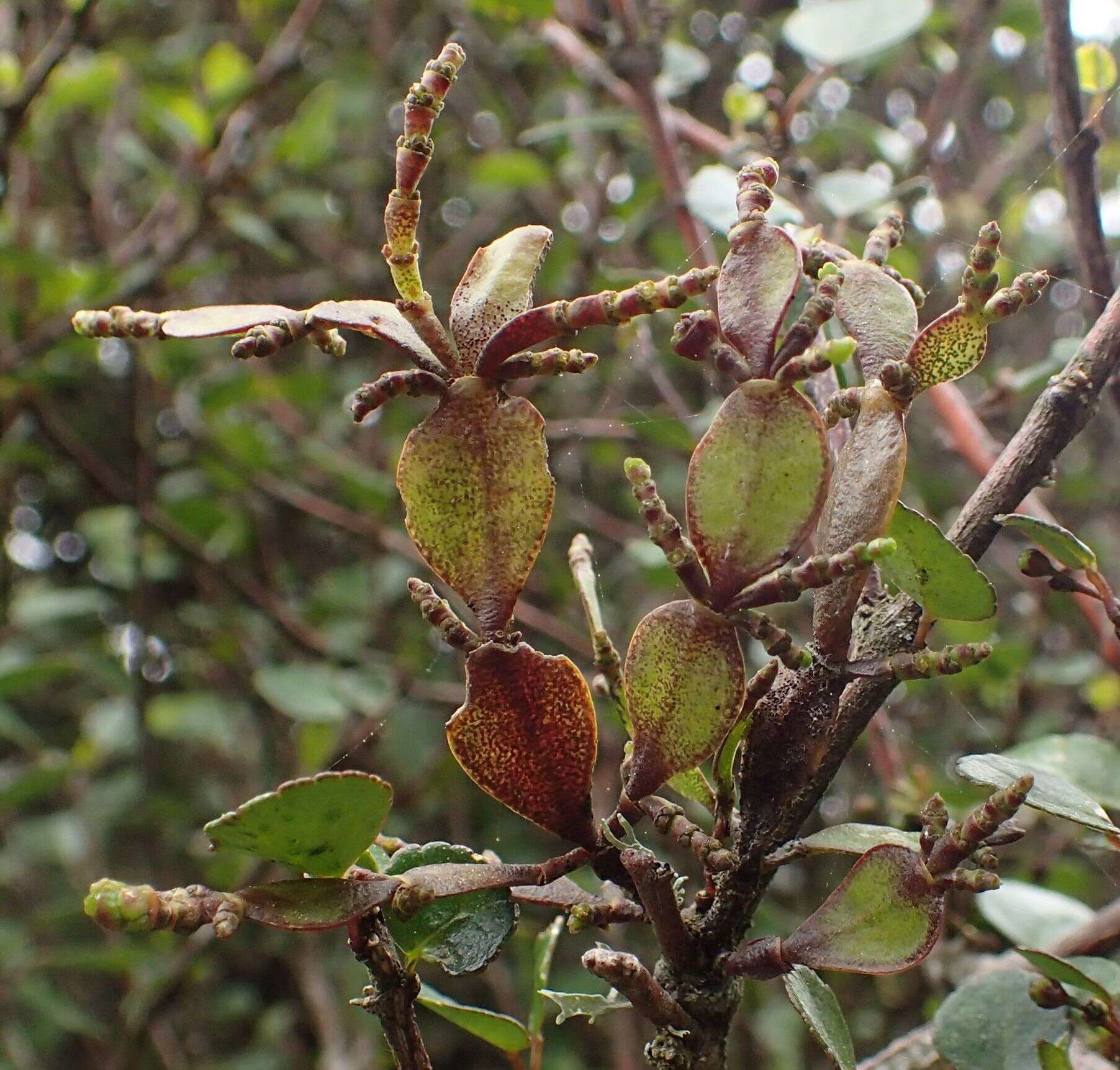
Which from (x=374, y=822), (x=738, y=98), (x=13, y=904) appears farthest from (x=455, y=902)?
(x=13, y=904)

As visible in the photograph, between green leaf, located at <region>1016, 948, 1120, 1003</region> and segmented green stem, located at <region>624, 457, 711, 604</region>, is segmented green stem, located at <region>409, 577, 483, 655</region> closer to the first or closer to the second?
segmented green stem, located at <region>624, 457, 711, 604</region>

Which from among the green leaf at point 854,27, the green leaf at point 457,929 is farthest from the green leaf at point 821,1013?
the green leaf at point 854,27

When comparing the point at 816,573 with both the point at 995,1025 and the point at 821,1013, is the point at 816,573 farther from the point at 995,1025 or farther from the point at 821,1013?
the point at 995,1025

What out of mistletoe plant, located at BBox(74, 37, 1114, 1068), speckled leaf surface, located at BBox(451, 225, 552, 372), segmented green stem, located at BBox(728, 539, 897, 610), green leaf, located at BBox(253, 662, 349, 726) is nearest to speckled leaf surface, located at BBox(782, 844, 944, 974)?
mistletoe plant, located at BBox(74, 37, 1114, 1068)

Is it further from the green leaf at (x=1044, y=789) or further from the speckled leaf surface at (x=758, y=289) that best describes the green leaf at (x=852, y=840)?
the speckled leaf surface at (x=758, y=289)

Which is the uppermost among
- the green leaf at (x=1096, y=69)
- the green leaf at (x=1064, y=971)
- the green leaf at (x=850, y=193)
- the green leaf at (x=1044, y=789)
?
the green leaf at (x=1096, y=69)

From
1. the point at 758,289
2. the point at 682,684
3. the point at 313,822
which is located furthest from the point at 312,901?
the point at 758,289

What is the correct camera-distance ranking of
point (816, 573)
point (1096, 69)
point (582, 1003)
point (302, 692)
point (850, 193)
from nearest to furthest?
point (816, 573) → point (582, 1003) → point (1096, 69) → point (850, 193) → point (302, 692)
